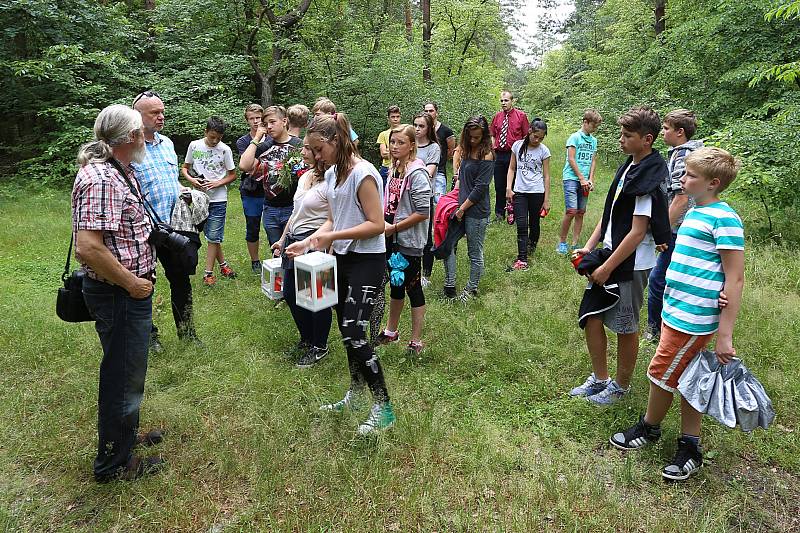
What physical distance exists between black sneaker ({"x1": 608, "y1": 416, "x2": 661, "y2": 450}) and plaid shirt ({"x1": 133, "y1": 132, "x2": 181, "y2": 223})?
3.55 metres

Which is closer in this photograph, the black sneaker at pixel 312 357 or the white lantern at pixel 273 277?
the white lantern at pixel 273 277

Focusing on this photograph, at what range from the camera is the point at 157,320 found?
486 centimetres

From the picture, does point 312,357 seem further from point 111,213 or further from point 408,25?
point 408,25

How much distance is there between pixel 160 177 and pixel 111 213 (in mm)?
1592

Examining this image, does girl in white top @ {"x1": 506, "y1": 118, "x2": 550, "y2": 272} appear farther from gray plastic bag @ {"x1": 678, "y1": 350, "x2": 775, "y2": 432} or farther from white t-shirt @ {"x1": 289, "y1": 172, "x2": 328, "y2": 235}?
gray plastic bag @ {"x1": 678, "y1": 350, "x2": 775, "y2": 432}

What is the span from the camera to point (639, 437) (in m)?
3.14

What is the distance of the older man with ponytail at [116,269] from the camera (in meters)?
2.48

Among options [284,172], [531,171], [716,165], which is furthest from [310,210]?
[531,171]

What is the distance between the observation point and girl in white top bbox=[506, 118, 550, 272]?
6.50 meters

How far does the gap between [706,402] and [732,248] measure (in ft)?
2.64

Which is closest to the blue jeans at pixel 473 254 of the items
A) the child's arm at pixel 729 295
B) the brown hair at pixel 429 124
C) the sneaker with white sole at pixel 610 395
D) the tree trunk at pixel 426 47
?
the brown hair at pixel 429 124

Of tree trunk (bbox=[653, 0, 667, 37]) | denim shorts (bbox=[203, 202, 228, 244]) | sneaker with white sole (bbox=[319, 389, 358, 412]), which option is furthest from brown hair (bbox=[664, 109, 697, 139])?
tree trunk (bbox=[653, 0, 667, 37])

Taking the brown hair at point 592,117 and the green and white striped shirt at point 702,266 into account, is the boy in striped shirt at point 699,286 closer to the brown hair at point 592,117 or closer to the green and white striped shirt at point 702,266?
the green and white striped shirt at point 702,266

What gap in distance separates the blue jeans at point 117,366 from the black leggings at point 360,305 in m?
1.08
